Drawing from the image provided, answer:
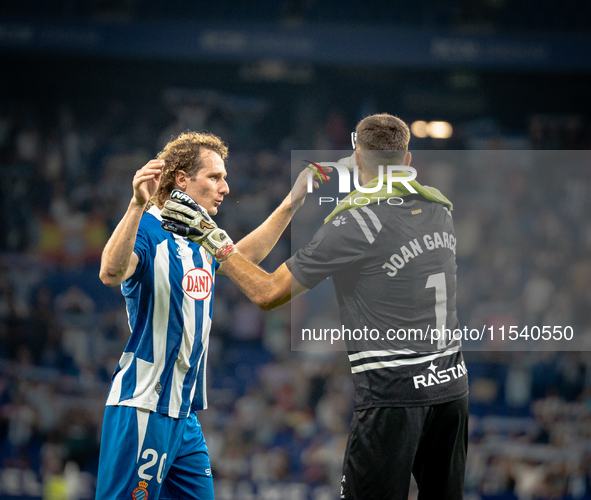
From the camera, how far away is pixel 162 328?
3.45m

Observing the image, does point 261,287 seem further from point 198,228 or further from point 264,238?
point 264,238

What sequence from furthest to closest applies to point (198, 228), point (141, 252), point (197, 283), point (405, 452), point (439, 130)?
point (439, 130), point (197, 283), point (141, 252), point (198, 228), point (405, 452)

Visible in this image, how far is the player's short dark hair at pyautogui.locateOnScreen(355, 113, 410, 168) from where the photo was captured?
3.21 m

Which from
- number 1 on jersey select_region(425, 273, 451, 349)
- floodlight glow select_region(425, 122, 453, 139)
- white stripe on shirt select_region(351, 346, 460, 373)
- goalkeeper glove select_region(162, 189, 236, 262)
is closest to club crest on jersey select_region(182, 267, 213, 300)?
goalkeeper glove select_region(162, 189, 236, 262)

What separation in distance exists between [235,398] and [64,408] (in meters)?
2.68

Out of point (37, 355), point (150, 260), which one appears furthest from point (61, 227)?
point (150, 260)

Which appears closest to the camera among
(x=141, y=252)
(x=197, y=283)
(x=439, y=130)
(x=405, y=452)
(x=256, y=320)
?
(x=405, y=452)

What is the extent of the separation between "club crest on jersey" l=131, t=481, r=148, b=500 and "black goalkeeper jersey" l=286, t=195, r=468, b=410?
120 centimetres

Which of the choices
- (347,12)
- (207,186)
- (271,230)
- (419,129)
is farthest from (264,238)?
(347,12)

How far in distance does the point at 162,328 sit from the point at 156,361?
0.58ft

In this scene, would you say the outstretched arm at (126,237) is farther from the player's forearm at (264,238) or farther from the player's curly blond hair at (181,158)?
the player's forearm at (264,238)

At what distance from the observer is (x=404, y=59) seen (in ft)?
45.4

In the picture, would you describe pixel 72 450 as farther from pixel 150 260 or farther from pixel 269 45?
pixel 269 45

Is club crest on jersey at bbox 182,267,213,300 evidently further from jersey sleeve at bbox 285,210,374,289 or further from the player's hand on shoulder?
jersey sleeve at bbox 285,210,374,289
